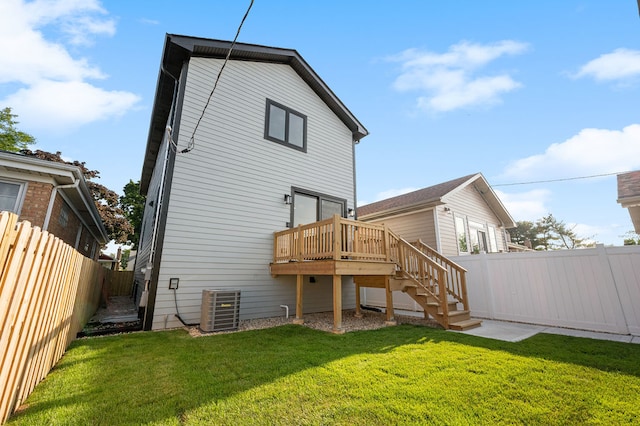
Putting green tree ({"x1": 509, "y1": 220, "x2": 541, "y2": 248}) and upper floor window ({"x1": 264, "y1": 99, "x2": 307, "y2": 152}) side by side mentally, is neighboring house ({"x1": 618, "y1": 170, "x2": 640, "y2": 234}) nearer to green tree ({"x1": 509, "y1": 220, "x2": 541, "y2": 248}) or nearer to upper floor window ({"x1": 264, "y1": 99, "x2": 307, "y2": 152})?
upper floor window ({"x1": 264, "y1": 99, "x2": 307, "y2": 152})

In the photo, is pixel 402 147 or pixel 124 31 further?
pixel 402 147

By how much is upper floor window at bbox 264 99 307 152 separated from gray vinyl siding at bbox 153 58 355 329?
0.20 meters

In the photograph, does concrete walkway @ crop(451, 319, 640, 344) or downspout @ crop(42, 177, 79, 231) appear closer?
concrete walkway @ crop(451, 319, 640, 344)

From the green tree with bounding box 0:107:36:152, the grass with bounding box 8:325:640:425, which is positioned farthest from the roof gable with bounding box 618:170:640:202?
the green tree with bounding box 0:107:36:152

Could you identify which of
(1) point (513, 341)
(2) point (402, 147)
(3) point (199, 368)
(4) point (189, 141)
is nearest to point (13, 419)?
(3) point (199, 368)

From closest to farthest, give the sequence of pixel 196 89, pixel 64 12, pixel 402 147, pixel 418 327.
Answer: pixel 418 327 < pixel 64 12 < pixel 196 89 < pixel 402 147

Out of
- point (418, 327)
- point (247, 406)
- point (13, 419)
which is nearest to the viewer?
point (13, 419)

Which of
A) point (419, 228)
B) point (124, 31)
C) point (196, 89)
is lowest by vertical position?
point (419, 228)

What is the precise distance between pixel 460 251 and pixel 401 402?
9.89 meters

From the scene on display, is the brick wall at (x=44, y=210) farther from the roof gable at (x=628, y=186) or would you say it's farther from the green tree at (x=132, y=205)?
the green tree at (x=132, y=205)

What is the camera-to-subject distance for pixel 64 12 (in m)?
6.48

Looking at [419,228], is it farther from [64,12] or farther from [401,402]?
[64,12]

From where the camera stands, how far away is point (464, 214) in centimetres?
1149

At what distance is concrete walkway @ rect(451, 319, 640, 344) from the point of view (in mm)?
4797
